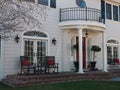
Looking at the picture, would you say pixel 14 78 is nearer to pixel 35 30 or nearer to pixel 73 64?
pixel 35 30

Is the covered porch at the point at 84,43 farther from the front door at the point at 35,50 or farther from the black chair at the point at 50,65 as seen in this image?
the front door at the point at 35,50

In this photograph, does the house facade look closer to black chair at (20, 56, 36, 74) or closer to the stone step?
black chair at (20, 56, 36, 74)

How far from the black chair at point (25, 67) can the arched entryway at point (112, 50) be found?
801cm

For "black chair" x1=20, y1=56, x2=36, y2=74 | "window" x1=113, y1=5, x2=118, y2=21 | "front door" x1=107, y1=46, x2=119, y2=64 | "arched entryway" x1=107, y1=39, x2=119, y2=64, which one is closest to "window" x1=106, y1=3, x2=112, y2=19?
"window" x1=113, y1=5, x2=118, y2=21

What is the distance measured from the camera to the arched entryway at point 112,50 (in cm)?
1972

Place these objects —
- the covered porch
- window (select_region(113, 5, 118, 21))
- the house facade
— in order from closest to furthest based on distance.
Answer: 1. the house facade
2. the covered porch
3. window (select_region(113, 5, 118, 21))

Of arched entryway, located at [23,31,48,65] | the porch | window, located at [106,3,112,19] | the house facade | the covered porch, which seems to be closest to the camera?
the porch

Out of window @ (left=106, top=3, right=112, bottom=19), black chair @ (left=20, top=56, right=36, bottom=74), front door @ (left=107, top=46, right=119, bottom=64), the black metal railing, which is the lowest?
black chair @ (left=20, top=56, right=36, bottom=74)

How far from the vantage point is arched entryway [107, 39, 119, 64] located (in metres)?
19.7

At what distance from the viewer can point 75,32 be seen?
1680 cm

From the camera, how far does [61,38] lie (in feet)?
52.2

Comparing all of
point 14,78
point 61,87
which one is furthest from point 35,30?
point 61,87

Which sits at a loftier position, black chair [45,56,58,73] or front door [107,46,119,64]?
front door [107,46,119,64]

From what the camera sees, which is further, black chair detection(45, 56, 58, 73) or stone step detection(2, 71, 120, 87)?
black chair detection(45, 56, 58, 73)
